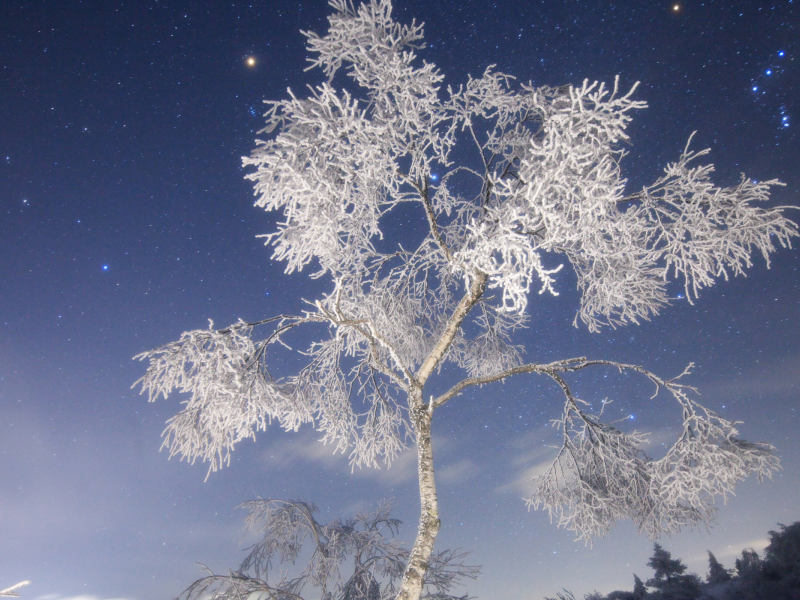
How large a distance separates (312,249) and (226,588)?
6136 mm

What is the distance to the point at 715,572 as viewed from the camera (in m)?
20.4

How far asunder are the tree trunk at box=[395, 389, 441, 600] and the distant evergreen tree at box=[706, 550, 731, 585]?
78.2ft

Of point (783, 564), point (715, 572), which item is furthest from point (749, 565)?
point (715, 572)

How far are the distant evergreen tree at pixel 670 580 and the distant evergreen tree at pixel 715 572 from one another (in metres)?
2.23

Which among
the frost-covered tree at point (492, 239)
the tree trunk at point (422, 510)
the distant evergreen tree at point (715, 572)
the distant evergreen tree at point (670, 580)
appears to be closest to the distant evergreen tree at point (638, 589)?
the distant evergreen tree at point (670, 580)

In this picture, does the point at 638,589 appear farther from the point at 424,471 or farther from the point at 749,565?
the point at 424,471

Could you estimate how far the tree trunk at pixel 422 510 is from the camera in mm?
4867

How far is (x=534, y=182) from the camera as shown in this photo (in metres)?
4.16

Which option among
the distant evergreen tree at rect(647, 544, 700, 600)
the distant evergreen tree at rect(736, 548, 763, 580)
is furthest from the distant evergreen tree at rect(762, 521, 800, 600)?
the distant evergreen tree at rect(647, 544, 700, 600)

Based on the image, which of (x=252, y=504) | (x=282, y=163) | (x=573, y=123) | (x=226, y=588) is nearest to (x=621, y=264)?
(x=573, y=123)

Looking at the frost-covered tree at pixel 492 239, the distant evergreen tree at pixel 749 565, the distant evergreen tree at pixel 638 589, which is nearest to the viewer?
the frost-covered tree at pixel 492 239

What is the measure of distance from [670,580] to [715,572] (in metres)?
5.01

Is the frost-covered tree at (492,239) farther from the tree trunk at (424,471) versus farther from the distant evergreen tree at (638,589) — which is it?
the distant evergreen tree at (638,589)

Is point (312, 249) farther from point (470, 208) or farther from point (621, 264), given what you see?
point (621, 264)
